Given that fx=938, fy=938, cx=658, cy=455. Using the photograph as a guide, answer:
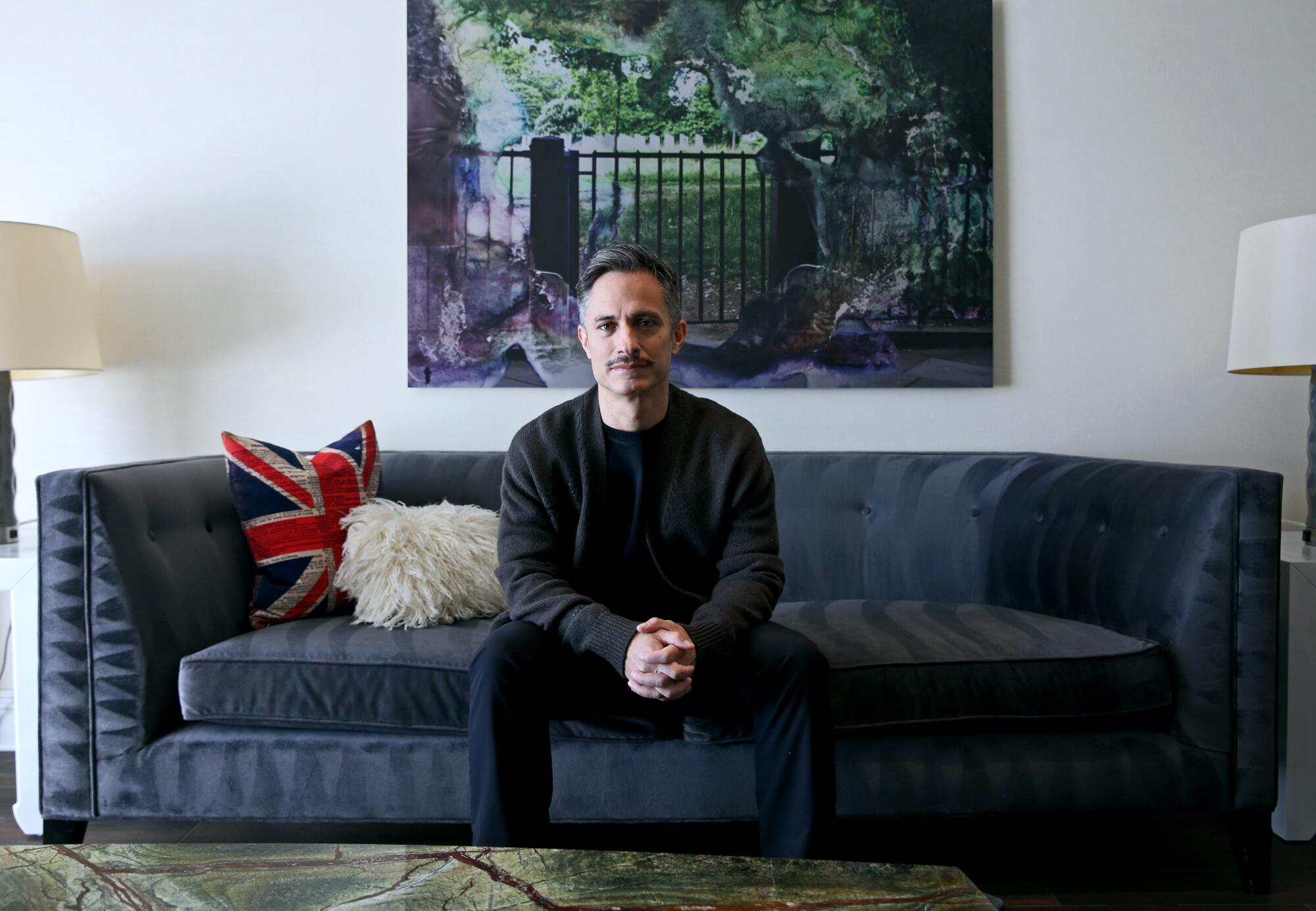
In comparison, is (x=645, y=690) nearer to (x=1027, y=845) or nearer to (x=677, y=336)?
(x=677, y=336)

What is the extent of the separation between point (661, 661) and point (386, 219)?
1724mm

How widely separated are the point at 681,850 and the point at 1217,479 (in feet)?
4.07

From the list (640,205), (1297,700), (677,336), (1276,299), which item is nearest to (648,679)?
(677,336)

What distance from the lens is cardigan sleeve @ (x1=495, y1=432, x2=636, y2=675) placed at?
149 centimetres

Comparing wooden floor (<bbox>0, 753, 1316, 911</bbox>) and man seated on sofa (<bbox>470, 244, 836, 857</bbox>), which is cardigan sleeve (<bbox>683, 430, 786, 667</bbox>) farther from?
wooden floor (<bbox>0, 753, 1316, 911</bbox>)

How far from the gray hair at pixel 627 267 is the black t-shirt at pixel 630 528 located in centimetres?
23

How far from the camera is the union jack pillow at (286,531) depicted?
1.97m

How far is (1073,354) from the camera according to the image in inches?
104

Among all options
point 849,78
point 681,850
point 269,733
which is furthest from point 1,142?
point 681,850

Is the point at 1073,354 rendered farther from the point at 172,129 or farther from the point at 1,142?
the point at 1,142

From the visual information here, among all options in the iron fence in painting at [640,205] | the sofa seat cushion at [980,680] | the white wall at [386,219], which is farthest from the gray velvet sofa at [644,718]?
the iron fence in painting at [640,205]

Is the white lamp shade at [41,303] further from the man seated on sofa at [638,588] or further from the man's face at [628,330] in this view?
→ the man's face at [628,330]

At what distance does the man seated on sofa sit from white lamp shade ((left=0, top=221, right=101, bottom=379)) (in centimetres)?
132

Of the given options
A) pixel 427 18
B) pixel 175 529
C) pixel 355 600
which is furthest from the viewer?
pixel 427 18
